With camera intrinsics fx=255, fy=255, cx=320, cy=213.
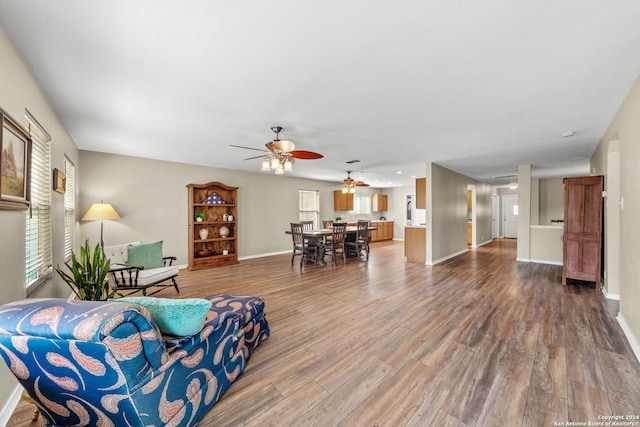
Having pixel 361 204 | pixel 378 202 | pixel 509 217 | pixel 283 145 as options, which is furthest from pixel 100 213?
pixel 509 217

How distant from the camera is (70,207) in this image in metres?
3.98

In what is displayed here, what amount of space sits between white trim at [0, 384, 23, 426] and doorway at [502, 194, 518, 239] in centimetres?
1325

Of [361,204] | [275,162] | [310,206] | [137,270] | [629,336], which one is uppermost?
[275,162]

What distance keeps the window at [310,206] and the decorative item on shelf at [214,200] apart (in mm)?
2810

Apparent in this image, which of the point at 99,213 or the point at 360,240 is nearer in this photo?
the point at 99,213

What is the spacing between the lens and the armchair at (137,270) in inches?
132

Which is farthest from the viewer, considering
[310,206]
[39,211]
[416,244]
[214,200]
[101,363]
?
[310,206]

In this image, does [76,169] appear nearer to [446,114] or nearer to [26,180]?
Answer: [26,180]

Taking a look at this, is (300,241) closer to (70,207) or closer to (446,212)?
(446,212)

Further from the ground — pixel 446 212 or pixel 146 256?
pixel 446 212

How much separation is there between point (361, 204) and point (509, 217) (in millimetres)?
6181

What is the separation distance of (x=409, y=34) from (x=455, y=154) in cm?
388

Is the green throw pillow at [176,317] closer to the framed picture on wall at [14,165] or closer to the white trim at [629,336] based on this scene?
the framed picture on wall at [14,165]

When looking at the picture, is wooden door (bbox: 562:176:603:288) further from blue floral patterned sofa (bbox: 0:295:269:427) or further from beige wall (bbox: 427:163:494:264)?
blue floral patterned sofa (bbox: 0:295:269:427)
